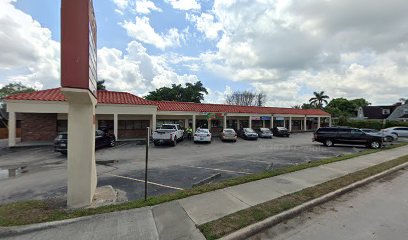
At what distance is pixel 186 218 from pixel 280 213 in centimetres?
211

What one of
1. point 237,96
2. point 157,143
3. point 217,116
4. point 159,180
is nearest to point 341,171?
point 159,180

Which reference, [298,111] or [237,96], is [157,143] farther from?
[237,96]

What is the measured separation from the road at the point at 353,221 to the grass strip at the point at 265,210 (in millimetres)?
347

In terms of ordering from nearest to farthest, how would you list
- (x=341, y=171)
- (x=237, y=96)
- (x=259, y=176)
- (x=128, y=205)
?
(x=128, y=205), (x=259, y=176), (x=341, y=171), (x=237, y=96)

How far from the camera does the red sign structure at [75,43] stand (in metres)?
5.27

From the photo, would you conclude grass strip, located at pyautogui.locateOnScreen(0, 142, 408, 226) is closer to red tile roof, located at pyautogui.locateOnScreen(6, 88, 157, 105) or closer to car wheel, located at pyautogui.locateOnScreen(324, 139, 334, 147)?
red tile roof, located at pyautogui.locateOnScreen(6, 88, 157, 105)

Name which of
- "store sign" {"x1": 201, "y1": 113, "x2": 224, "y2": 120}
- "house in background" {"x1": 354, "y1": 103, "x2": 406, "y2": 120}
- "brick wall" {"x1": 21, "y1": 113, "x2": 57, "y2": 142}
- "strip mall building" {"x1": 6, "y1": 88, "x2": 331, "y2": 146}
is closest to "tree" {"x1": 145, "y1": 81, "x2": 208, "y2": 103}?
"strip mall building" {"x1": 6, "y1": 88, "x2": 331, "y2": 146}

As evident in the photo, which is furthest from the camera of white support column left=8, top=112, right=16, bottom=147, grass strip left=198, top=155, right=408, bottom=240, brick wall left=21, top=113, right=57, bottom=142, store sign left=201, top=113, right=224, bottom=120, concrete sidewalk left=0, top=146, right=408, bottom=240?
store sign left=201, top=113, right=224, bottom=120

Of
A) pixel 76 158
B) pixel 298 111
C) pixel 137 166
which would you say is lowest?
pixel 137 166

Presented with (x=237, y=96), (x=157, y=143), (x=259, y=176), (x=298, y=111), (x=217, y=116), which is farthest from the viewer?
(x=237, y=96)

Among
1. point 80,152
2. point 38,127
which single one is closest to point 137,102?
point 38,127

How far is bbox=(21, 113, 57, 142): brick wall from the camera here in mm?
22953

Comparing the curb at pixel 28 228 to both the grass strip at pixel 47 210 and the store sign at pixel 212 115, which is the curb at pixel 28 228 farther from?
Result: the store sign at pixel 212 115

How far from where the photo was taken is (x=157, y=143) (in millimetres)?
20938
